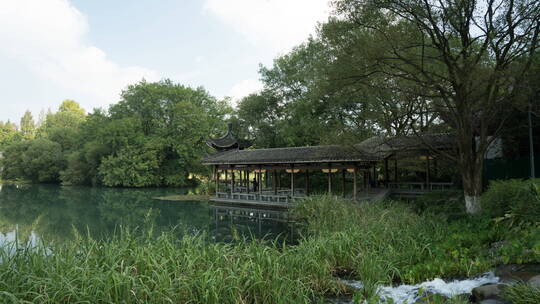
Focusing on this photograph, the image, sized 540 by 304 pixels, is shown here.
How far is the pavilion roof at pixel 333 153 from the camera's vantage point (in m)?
14.1

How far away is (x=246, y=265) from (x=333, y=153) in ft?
36.8

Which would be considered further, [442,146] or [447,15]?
[442,146]

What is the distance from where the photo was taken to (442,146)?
14.0 m

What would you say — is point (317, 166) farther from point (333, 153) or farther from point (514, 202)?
point (514, 202)

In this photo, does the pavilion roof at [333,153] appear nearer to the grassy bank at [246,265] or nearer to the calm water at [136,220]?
the calm water at [136,220]

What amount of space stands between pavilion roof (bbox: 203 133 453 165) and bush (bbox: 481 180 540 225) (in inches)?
133

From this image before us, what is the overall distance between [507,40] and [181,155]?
2741cm

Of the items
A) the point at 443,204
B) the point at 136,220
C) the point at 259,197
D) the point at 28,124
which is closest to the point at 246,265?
the point at 443,204

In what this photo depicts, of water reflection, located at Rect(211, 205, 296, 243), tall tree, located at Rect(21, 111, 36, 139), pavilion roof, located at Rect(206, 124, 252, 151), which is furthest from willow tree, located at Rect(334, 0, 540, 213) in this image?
tall tree, located at Rect(21, 111, 36, 139)

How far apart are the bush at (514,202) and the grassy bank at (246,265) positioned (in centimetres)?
32

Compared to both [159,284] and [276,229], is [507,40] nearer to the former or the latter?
[276,229]

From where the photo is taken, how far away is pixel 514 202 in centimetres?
682

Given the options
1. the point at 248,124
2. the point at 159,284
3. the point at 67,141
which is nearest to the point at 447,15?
the point at 159,284

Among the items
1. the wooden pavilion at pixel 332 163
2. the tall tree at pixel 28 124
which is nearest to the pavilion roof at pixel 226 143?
the wooden pavilion at pixel 332 163
